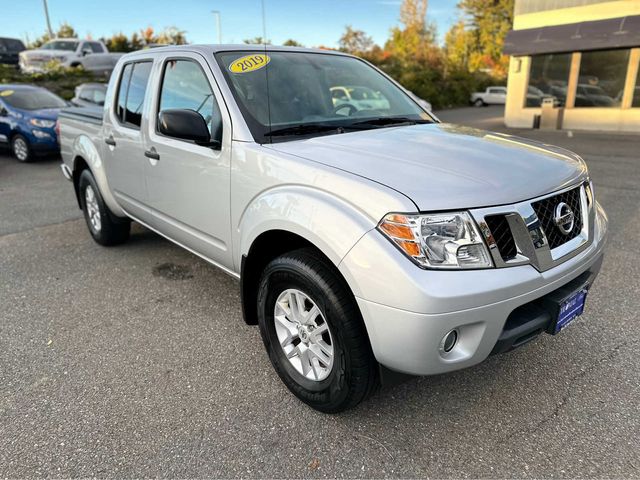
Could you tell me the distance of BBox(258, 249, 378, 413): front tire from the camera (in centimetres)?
216

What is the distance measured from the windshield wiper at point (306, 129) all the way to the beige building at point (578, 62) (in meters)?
14.0

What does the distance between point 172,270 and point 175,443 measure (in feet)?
7.75

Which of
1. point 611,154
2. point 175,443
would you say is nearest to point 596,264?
point 175,443

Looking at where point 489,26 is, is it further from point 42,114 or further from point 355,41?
point 42,114

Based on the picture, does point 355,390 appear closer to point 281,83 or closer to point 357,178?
point 357,178

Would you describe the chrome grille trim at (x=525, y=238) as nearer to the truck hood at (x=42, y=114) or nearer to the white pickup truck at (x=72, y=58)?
the truck hood at (x=42, y=114)

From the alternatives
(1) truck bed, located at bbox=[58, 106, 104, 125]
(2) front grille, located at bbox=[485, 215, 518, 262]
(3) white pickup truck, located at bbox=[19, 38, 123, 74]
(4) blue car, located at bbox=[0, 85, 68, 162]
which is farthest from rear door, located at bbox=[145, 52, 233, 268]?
(3) white pickup truck, located at bbox=[19, 38, 123, 74]

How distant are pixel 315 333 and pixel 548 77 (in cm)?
1661

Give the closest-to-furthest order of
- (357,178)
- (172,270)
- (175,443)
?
(357,178) < (175,443) < (172,270)

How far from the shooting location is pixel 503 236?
206 centimetres

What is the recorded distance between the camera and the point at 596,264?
253 cm

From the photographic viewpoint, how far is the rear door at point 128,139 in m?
3.85

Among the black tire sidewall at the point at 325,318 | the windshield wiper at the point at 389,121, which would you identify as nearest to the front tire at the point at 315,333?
the black tire sidewall at the point at 325,318

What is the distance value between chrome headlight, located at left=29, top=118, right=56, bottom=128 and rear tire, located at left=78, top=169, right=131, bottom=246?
6.34 metres
